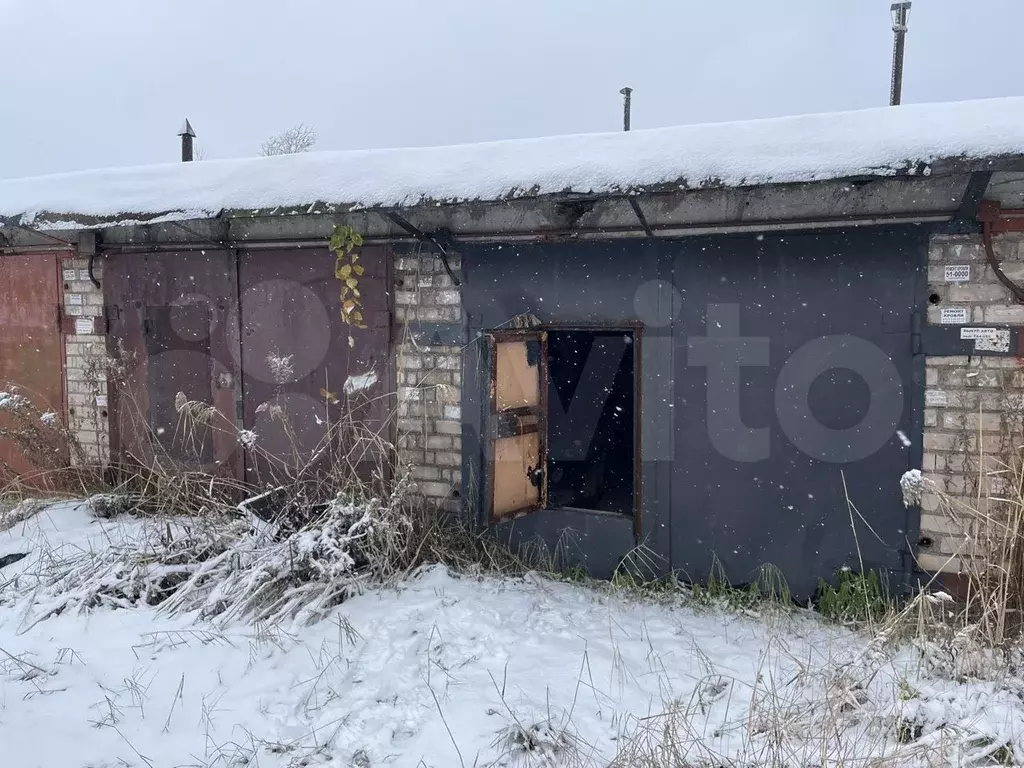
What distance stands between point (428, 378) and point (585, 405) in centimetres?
248

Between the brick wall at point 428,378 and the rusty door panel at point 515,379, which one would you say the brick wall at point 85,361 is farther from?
the rusty door panel at point 515,379

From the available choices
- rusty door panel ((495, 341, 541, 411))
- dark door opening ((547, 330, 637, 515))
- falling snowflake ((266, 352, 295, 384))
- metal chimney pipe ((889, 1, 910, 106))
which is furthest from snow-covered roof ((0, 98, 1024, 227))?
metal chimney pipe ((889, 1, 910, 106))

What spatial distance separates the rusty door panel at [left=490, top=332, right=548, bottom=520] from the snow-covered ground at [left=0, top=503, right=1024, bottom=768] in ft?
2.42

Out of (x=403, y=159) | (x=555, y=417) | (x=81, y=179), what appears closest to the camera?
(x=403, y=159)

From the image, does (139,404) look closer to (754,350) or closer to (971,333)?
(754,350)

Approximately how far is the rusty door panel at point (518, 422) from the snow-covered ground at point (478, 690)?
0.74 meters

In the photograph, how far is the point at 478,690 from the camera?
3.28m

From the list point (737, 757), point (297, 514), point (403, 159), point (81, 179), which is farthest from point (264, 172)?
point (737, 757)

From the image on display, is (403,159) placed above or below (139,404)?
above

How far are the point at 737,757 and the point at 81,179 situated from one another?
21.0ft

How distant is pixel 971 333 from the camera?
394 centimetres

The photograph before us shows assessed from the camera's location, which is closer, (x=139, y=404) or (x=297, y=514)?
(x=297, y=514)

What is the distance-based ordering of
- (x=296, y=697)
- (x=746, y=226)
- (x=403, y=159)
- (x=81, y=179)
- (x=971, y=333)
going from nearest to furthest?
(x=296, y=697)
(x=971, y=333)
(x=746, y=226)
(x=403, y=159)
(x=81, y=179)

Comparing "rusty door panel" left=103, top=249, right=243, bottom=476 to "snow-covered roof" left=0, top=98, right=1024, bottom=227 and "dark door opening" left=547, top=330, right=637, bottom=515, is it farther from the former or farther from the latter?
"dark door opening" left=547, top=330, right=637, bottom=515
